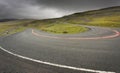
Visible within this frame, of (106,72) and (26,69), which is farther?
(26,69)

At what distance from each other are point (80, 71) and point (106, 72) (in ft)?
2.86

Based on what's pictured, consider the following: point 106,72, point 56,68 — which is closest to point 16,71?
point 56,68

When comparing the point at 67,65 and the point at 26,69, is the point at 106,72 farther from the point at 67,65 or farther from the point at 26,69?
the point at 26,69

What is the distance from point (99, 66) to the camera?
5.72 m

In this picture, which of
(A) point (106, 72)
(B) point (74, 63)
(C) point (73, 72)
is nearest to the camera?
(A) point (106, 72)

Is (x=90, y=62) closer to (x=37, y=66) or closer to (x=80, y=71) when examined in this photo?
(x=80, y=71)

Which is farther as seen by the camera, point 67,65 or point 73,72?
point 67,65

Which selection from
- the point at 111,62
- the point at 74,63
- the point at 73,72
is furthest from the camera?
the point at 74,63

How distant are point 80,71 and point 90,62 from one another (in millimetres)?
1043

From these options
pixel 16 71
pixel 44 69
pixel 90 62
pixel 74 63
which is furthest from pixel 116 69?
pixel 16 71

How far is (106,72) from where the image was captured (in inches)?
199

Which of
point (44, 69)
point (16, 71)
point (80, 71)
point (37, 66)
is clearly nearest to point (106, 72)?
point (80, 71)

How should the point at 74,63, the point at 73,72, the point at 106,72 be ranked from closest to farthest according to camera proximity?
the point at 106,72 < the point at 73,72 < the point at 74,63

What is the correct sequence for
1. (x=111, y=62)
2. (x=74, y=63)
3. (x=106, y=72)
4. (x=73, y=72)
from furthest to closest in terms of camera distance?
(x=74, y=63) → (x=111, y=62) → (x=73, y=72) → (x=106, y=72)
